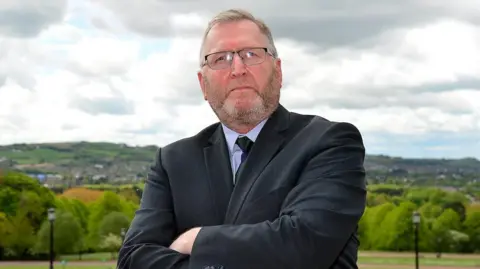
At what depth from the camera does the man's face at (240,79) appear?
3014 millimetres

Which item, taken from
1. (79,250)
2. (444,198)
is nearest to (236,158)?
(79,250)

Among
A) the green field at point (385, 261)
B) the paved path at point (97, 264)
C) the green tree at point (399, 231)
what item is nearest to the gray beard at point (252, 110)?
the paved path at point (97, 264)

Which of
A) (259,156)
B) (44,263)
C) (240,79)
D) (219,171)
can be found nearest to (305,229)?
(259,156)

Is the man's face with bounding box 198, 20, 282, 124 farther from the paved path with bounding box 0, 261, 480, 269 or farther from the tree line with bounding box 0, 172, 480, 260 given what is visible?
the paved path with bounding box 0, 261, 480, 269

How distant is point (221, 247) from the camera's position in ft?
9.15

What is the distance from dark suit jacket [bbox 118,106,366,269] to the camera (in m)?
2.77

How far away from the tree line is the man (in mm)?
53168

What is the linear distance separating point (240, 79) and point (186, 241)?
672 millimetres

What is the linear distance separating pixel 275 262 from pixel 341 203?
0.34 meters

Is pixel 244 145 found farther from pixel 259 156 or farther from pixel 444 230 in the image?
pixel 444 230

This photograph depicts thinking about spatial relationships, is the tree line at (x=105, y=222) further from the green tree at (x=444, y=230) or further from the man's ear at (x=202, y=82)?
the man's ear at (x=202, y=82)

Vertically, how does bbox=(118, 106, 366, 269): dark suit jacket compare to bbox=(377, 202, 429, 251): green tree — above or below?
above

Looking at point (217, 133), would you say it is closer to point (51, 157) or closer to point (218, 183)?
point (218, 183)

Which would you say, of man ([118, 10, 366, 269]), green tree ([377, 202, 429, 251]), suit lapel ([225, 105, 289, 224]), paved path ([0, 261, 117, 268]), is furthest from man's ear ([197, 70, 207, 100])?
green tree ([377, 202, 429, 251])
